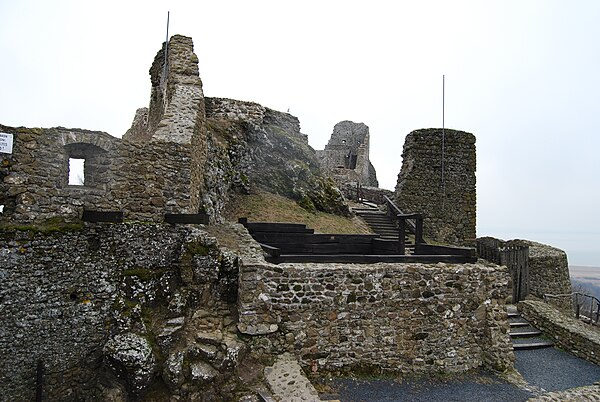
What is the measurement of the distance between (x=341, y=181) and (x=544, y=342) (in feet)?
54.7

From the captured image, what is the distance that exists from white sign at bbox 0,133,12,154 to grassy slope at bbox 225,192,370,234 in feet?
23.0

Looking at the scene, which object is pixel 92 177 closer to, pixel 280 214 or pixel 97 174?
pixel 97 174

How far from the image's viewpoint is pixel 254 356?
731cm

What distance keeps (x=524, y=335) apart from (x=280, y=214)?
27.9 feet

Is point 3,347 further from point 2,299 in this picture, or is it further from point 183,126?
point 183,126

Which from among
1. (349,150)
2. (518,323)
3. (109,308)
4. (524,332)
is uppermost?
(349,150)

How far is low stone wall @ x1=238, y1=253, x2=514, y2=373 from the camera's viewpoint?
7.56m

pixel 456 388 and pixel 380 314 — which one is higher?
pixel 380 314

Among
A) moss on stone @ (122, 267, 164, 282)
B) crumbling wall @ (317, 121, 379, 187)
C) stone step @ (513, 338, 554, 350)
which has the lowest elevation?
stone step @ (513, 338, 554, 350)

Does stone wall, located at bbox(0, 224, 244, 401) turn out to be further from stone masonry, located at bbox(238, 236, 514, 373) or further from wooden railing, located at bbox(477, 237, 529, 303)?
wooden railing, located at bbox(477, 237, 529, 303)

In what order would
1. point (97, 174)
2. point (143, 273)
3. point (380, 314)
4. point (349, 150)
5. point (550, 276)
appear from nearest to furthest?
point (143, 273) < point (97, 174) < point (380, 314) < point (550, 276) < point (349, 150)

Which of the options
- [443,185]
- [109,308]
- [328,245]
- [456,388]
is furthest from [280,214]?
[443,185]

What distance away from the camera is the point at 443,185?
18.4 metres

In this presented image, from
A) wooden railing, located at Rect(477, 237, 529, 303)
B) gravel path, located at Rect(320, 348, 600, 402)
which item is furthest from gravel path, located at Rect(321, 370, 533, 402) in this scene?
wooden railing, located at Rect(477, 237, 529, 303)
